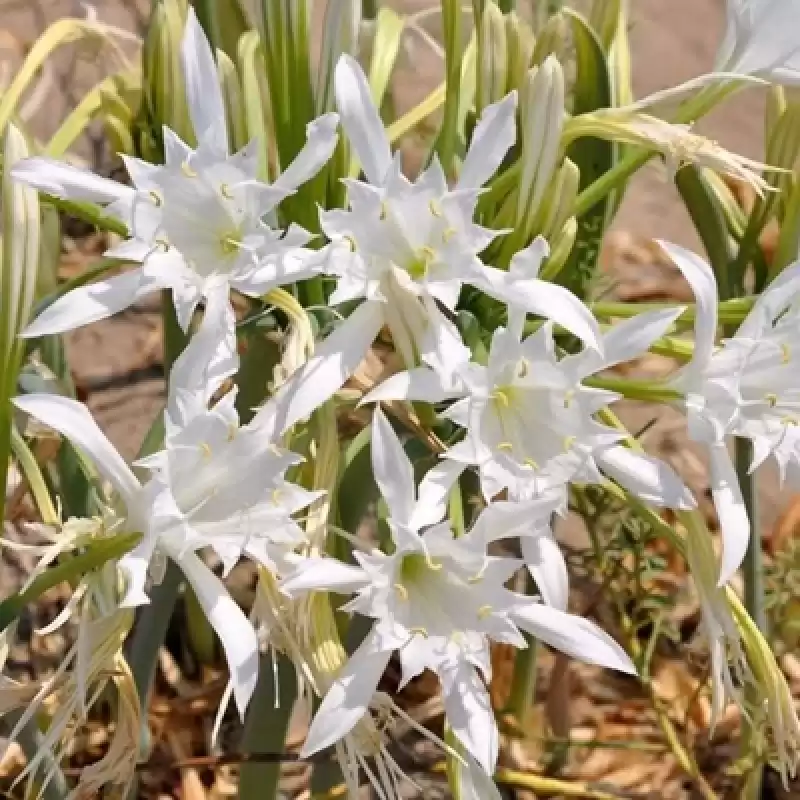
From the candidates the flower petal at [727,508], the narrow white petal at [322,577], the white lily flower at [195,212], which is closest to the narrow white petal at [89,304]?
the white lily flower at [195,212]

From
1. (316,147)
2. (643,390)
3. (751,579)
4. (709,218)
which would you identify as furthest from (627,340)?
(751,579)

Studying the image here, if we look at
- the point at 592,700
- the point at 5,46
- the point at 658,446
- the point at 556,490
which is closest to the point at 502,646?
the point at 592,700

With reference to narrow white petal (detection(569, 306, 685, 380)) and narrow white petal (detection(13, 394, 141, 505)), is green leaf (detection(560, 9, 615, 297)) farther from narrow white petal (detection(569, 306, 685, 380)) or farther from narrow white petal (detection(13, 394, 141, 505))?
narrow white petal (detection(13, 394, 141, 505))

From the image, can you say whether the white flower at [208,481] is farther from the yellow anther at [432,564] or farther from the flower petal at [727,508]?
the flower petal at [727,508]

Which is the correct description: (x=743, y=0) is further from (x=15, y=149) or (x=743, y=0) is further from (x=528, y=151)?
(x=15, y=149)

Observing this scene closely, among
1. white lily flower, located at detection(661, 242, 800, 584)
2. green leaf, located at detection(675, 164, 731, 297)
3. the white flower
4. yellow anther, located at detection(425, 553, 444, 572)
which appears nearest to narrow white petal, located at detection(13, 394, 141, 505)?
the white flower
